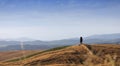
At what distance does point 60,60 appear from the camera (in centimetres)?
3384

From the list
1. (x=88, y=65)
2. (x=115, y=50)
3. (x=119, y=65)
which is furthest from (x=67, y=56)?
(x=88, y=65)

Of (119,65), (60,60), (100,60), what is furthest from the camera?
(60,60)

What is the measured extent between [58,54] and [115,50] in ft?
22.7

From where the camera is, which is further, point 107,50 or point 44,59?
point 107,50

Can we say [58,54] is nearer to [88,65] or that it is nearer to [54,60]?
[54,60]

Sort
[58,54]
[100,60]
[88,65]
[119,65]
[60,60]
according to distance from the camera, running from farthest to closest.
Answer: [58,54], [60,60], [100,60], [119,65], [88,65]

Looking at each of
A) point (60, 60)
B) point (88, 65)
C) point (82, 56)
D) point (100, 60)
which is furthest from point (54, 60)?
point (88, 65)

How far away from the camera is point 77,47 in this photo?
3981 cm

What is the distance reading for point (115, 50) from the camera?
38688 mm

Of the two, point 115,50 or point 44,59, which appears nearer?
point 44,59

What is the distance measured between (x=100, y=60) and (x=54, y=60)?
25.2 ft

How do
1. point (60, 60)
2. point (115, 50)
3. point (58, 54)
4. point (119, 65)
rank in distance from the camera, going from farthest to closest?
point (115, 50)
point (58, 54)
point (60, 60)
point (119, 65)

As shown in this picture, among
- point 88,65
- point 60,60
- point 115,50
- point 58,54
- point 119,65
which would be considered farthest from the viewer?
point 115,50

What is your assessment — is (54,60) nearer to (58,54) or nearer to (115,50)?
(58,54)
